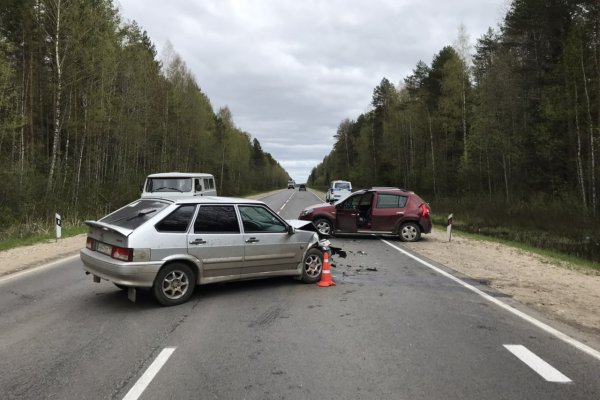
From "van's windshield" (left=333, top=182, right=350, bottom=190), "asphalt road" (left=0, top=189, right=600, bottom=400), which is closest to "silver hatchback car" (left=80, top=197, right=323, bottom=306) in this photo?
"asphalt road" (left=0, top=189, right=600, bottom=400)

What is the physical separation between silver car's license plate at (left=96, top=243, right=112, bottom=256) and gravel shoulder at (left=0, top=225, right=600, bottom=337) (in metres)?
4.10

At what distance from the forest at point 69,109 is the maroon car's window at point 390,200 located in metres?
12.3

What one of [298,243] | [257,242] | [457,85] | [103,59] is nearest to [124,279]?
[257,242]

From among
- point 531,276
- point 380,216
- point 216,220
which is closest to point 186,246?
point 216,220

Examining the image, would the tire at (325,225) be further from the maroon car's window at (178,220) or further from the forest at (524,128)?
the maroon car's window at (178,220)

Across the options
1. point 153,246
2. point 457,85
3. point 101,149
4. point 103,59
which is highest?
point 457,85

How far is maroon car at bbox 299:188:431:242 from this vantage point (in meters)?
15.6

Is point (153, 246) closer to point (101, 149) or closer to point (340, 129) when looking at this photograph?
point (101, 149)

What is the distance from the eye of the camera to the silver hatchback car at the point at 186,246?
21.2 ft

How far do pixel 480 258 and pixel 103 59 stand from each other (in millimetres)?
21666

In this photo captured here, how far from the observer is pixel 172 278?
6777 millimetres

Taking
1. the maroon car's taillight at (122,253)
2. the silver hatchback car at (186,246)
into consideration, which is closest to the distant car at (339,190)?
the silver hatchback car at (186,246)

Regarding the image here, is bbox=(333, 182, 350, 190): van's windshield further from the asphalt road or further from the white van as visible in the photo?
the asphalt road

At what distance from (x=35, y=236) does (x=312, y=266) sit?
11.7 metres
